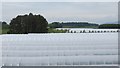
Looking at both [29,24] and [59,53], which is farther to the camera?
[29,24]

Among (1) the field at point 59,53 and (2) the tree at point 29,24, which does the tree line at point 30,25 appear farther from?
(1) the field at point 59,53

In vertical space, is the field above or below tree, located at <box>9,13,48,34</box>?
below

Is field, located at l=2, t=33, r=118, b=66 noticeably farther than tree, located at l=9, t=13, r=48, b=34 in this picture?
No

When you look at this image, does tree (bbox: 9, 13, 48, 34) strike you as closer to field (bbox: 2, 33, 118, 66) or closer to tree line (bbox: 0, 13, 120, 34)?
tree line (bbox: 0, 13, 120, 34)

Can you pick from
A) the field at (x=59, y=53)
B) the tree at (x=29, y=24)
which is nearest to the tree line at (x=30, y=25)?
the tree at (x=29, y=24)

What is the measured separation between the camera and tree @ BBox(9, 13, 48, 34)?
16.9 metres

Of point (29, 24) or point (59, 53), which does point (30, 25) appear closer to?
point (29, 24)

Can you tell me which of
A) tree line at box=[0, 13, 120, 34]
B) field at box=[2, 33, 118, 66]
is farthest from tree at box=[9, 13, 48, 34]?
field at box=[2, 33, 118, 66]

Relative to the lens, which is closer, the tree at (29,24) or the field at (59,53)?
the field at (59,53)

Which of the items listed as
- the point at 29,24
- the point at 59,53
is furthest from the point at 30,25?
the point at 59,53

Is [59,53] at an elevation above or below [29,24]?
below

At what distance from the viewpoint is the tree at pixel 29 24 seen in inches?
666

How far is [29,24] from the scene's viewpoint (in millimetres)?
17203

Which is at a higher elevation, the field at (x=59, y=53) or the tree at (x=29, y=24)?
the tree at (x=29, y=24)
